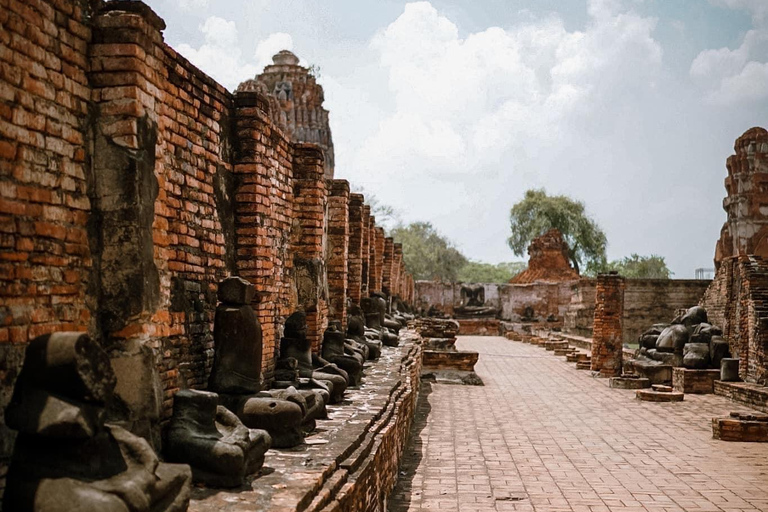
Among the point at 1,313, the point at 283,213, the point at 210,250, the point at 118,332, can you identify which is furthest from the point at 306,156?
the point at 1,313

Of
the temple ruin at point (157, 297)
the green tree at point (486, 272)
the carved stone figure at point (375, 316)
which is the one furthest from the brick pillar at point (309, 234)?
the green tree at point (486, 272)

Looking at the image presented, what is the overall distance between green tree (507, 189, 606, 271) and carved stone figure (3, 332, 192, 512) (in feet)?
164

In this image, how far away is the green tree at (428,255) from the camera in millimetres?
56031

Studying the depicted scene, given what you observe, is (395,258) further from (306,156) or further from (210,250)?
(210,250)

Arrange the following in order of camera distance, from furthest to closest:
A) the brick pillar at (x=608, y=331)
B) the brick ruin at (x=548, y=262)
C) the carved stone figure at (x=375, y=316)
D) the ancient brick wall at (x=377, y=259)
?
1. the brick ruin at (x=548, y=262)
2. the brick pillar at (x=608, y=331)
3. the ancient brick wall at (x=377, y=259)
4. the carved stone figure at (x=375, y=316)

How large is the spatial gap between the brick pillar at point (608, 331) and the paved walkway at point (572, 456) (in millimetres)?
3066

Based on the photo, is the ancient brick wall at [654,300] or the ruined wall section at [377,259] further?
the ancient brick wall at [654,300]

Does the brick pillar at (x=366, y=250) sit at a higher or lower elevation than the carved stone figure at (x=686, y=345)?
higher

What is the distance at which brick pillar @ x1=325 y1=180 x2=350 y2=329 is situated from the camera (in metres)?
10.7

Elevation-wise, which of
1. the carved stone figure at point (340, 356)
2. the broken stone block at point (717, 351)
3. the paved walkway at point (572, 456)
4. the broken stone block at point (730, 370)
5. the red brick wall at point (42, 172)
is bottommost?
the paved walkway at point (572, 456)

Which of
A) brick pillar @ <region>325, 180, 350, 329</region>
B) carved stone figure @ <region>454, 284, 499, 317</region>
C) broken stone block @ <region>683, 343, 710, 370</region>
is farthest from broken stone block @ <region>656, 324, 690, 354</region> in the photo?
carved stone figure @ <region>454, 284, 499, 317</region>

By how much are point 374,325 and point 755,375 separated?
7564 millimetres

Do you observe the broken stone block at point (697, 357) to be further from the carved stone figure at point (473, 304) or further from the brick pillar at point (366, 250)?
the carved stone figure at point (473, 304)

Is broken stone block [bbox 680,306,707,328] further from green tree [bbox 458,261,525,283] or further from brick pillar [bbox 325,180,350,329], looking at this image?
green tree [bbox 458,261,525,283]
